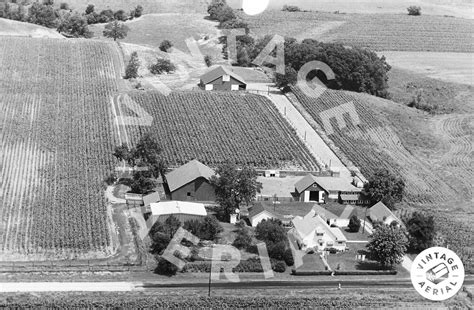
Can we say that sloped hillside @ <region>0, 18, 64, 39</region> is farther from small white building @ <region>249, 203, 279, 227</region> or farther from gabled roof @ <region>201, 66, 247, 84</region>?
small white building @ <region>249, 203, 279, 227</region>

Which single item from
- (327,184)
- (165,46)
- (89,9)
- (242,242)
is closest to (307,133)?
(327,184)

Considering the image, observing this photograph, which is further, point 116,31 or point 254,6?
point 254,6

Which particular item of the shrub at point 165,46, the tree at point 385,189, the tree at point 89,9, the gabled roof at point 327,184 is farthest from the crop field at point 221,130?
the tree at point 89,9

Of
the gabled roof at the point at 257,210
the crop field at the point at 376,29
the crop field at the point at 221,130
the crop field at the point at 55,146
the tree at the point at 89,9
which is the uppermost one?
the gabled roof at the point at 257,210

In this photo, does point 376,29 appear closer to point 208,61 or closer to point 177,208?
point 208,61

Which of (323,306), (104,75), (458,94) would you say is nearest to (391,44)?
(458,94)

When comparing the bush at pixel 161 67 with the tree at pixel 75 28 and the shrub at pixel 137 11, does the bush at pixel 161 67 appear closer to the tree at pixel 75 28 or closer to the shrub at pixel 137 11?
the tree at pixel 75 28
